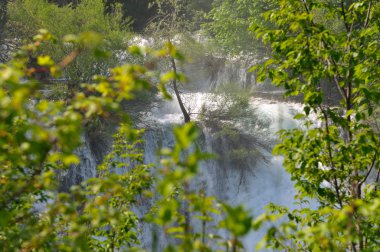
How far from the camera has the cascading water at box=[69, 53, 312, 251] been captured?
14.8 m

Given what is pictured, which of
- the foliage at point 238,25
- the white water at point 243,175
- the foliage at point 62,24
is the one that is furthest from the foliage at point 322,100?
the foliage at point 238,25

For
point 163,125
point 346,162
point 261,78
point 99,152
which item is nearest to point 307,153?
point 346,162

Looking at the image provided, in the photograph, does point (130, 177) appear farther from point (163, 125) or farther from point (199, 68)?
point (199, 68)

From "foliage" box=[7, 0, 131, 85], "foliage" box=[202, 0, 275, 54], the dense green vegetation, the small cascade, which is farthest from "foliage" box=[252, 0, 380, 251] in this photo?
"foliage" box=[202, 0, 275, 54]

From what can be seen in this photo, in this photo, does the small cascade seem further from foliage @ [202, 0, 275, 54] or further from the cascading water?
foliage @ [202, 0, 275, 54]

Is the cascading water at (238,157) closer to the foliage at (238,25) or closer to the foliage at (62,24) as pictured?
the foliage at (62,24)

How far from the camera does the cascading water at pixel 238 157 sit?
14781mm

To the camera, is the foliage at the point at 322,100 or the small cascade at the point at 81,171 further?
the small cascade at the point at 81,171

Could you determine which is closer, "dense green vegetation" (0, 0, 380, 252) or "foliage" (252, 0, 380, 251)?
"dense green vegetation" (0, 0, 380, 252)

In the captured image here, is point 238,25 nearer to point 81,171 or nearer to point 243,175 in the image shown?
point 243,175

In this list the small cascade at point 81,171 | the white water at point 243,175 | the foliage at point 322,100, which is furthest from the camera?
the white water at point 243,175

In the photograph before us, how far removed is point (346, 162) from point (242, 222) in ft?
8.92

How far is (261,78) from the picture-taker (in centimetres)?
456

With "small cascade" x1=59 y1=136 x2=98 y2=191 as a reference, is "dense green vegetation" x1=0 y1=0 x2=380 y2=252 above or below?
above
